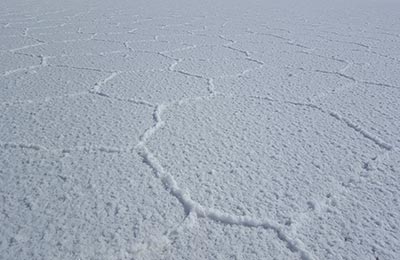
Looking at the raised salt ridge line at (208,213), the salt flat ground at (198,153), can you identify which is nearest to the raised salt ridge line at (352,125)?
the salt flat ground at (198,153)

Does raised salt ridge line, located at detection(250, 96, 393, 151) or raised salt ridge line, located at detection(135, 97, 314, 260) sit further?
raised salt ridge line, located at detection(250, 96, 393, 151)

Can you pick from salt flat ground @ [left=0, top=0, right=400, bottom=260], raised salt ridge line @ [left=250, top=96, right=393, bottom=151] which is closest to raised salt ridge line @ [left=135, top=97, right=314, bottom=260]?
salt flat ground @ [left=0, top=0, right=400, bottom=260]

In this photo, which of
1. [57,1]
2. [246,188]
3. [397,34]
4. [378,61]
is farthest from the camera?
[57,1]

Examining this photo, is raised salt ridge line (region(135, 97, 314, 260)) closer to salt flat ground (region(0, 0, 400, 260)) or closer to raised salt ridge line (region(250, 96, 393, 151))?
salt flat ground (region(0, 0, 400, 260))

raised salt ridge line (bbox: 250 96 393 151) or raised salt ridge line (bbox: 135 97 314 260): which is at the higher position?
raised salt ridge line (bbox: 250 96 393 151)

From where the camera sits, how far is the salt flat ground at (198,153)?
76 centimetres

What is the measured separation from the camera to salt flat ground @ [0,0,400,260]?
76 centimetres

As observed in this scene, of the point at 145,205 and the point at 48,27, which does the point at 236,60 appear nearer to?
the point at 145,205

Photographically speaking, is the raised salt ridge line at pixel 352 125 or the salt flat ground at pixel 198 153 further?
the raised salt ridge line at pixel 352 125

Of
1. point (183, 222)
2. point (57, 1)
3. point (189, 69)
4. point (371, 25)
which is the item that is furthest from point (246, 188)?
point (57, 1)

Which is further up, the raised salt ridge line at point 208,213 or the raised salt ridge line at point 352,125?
the raised salt ridge line at point 352,125

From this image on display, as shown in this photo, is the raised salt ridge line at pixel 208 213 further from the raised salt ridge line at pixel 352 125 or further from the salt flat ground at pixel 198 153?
the raised salt ridge line at pixel 352 125

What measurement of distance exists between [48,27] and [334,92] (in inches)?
93.7

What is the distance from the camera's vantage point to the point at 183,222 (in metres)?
0.80
